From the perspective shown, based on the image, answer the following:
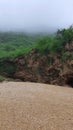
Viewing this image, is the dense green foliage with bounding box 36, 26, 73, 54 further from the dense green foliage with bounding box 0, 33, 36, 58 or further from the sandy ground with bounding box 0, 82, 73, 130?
the dense green foliage with bounding box 0, 33, 36, 58

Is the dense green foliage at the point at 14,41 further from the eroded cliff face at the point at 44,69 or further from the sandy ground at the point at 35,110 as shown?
the sandy ground at the point at 35,110

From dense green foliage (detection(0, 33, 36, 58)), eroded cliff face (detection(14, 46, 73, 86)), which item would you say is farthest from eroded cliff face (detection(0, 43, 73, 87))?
dense green foliage (detection(0, 33, 36, 58))

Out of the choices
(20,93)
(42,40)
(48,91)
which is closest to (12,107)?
(20,93)

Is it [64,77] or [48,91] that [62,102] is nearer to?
[48,91]

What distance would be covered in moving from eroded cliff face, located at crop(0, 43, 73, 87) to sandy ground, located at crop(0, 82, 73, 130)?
353 centimetres

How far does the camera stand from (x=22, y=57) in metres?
22.9

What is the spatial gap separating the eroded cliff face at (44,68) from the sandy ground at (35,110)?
139 inches

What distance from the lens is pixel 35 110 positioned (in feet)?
39.4

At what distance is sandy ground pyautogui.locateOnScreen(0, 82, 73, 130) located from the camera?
34.6 ft

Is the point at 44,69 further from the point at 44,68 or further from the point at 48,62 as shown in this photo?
the point at 48,62

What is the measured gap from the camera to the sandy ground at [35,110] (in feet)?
34.6

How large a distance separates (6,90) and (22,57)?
22.5 feet

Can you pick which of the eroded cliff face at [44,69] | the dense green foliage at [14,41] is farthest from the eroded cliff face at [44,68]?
the dense green foliage at [14,41]

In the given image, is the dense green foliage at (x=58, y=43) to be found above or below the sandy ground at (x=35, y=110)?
above
